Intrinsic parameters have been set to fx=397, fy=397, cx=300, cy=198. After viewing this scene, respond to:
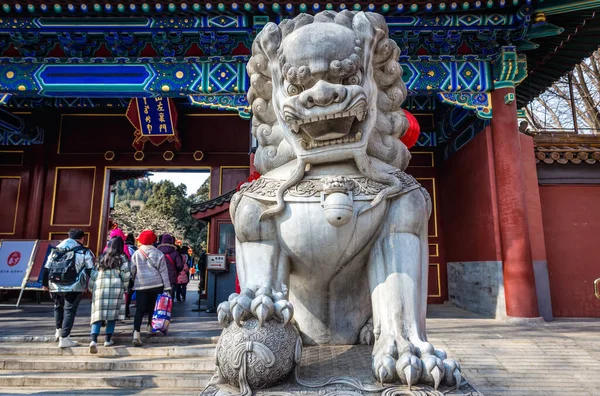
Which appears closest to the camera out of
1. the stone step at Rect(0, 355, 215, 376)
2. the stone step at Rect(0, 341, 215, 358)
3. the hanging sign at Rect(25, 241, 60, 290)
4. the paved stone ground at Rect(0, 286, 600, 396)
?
the paved stone ground at Rect(0, 286, 600, 396)

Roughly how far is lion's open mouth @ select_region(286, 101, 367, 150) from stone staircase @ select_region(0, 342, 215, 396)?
2325 millimetres

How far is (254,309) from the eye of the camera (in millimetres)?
1176

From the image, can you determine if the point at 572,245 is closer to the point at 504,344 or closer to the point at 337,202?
the point at 504,344

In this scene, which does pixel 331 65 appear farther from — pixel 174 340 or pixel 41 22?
pixel 41 22

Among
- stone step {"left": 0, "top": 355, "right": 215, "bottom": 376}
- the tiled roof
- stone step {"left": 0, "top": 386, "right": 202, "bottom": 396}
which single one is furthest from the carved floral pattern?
the tiled roof

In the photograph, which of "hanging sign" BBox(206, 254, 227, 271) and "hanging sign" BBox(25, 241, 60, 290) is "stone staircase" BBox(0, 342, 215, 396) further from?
"hanging sign" BBox(25, 241, 60, 290)

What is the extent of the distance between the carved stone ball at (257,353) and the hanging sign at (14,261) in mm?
7014

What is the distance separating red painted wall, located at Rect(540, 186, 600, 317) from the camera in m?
5.63

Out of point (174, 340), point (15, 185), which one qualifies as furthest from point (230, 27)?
point (15, 185)

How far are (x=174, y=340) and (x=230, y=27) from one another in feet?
12.8

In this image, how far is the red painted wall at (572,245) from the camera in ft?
18.5

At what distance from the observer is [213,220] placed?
24.6 ft

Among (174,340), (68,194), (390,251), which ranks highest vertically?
(68,194)

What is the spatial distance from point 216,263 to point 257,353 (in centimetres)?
482
